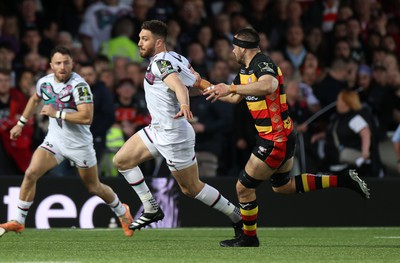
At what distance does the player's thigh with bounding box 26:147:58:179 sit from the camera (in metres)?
12.6

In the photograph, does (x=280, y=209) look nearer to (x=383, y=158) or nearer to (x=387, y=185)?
(x=387, y=185)

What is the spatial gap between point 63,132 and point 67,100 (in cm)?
40

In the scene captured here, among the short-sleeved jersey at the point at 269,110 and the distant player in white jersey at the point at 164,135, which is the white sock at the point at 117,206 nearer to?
the distant player in white jersey at the point at 164,135

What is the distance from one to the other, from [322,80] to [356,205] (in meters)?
3.15

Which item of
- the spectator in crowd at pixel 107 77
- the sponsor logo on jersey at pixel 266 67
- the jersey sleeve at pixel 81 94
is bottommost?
the spectator in crowd at pixel 107 77

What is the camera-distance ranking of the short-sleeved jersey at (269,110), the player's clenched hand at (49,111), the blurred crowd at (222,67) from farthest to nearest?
the blurred crowd at (222,67)
the player's clenched hand at (49,111)
the short-sleeved jersey at (269,110)

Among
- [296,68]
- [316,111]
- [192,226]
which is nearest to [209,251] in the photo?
[192,226]

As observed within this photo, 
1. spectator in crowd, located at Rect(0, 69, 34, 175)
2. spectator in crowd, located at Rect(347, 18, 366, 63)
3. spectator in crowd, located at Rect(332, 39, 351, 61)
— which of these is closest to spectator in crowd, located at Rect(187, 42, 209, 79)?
spectator in crowd, located at Rect(332, 39, 351, 61)

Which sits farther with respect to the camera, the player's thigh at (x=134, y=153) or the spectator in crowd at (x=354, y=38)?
the spectator in crowd at (x=354, y=38)

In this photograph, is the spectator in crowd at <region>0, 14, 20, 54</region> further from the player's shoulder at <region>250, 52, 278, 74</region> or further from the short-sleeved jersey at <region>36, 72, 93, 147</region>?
the player's shoulder at <region>250, 52, 278, 74</region>

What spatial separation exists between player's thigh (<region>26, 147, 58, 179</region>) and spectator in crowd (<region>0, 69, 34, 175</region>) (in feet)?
9.17

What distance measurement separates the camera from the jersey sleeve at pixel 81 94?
1264 centimetres

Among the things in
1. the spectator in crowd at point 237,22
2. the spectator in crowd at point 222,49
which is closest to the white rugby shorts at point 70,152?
the spectator in crowd at point 222,49

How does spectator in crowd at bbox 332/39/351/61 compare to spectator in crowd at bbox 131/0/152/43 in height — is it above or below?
below
